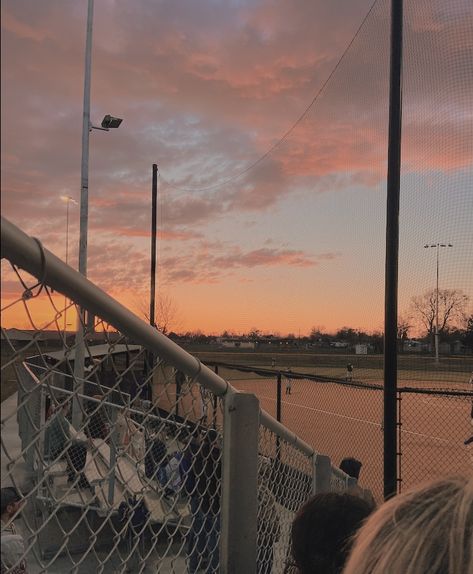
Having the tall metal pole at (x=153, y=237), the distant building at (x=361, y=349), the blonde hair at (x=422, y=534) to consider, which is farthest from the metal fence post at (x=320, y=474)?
the distant building at (x=361, y=349)

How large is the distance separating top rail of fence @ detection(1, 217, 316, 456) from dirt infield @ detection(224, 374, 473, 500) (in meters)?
2.77

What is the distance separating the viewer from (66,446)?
133 cm

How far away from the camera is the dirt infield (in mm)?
10664

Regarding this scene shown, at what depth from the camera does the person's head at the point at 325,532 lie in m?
1.62

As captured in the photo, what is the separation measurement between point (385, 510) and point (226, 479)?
2.97ft

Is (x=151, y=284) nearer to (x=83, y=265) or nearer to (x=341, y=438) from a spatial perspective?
(x=83, y=265)

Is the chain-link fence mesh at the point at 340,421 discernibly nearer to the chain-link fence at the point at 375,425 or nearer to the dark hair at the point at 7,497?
the chain-link fence at the point at 375,425

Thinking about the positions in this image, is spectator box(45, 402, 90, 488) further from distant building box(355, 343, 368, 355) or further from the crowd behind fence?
distant building box(355, 343, 368, 355)

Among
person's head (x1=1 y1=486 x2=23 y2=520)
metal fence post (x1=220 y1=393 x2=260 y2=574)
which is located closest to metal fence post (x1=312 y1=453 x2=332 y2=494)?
metal fence post (x1=220 y1=393 x2=260 y2=574)

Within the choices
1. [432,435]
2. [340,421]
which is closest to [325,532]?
[432,435]

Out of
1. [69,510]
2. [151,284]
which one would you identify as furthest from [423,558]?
[151,284]

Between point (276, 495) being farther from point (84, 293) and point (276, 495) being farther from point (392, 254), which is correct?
point (392, 254)

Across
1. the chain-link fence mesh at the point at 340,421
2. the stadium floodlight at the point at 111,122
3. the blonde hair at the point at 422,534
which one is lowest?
the chain-link fence mesh at the point at 340,421

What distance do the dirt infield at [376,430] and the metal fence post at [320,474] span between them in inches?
29.9
